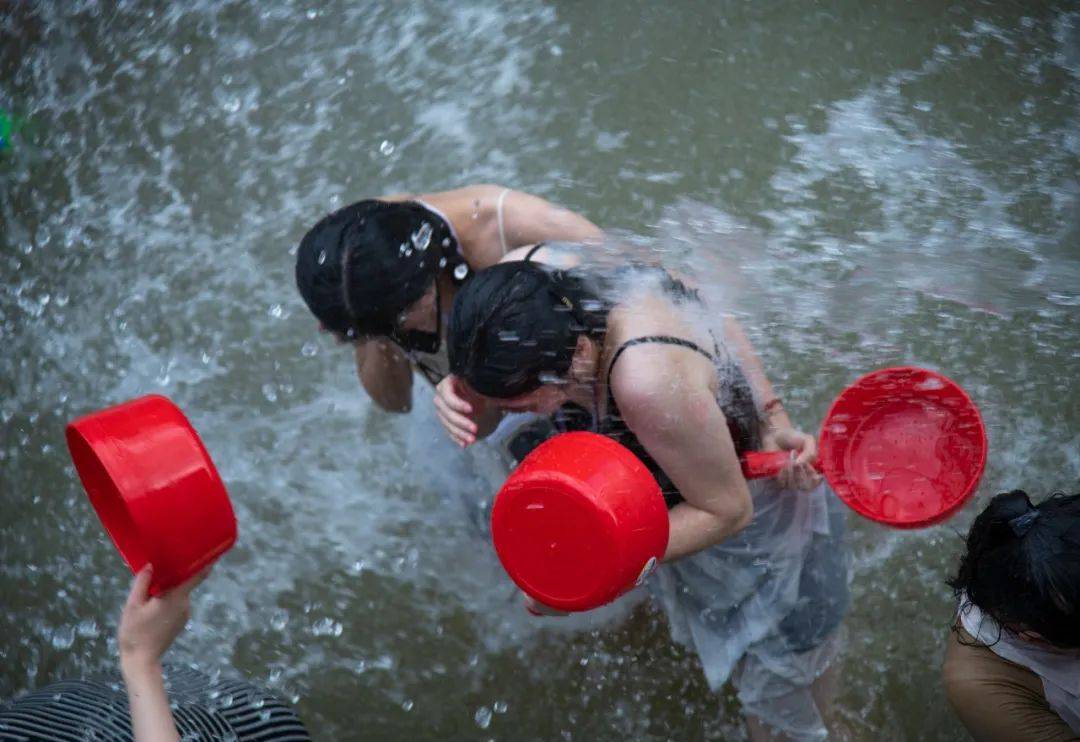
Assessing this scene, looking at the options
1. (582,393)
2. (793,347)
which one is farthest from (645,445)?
(793,347)

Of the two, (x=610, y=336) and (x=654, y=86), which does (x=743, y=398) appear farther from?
(x=654, y=86)

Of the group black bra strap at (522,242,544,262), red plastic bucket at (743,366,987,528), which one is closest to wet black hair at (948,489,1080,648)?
red plastic bucket at (743,366,987,528)

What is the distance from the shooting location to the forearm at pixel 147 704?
5.46ft

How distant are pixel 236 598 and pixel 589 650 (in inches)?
45.2

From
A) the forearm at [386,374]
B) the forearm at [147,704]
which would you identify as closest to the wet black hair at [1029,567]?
the forearm at [386,374]

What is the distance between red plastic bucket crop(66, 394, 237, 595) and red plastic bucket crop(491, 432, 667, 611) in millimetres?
549

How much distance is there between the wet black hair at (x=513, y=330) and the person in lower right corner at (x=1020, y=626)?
88 cm

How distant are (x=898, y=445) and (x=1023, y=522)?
1.50ft

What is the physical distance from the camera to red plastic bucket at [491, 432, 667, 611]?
1853 millimetres

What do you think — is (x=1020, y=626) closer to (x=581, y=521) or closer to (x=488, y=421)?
(x=581, y=521)

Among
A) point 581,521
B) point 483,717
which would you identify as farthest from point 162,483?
point 483,717

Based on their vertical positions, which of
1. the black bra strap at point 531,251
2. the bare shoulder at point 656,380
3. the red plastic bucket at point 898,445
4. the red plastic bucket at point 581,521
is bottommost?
the red plastic bucket at point 898,445

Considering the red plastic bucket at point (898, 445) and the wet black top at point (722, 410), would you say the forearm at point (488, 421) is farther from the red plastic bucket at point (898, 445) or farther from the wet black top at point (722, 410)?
the red plastic bucket at point (898, 445)

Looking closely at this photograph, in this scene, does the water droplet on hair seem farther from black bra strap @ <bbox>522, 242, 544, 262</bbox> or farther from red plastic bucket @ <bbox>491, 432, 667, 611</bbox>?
black bra strap @ <bbox>522, 242, 544, 262</bbox>
